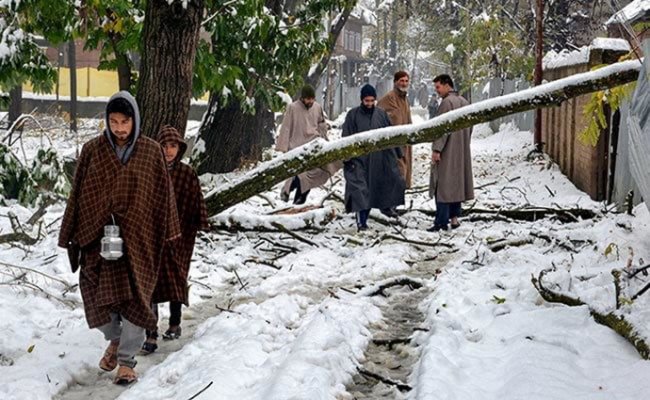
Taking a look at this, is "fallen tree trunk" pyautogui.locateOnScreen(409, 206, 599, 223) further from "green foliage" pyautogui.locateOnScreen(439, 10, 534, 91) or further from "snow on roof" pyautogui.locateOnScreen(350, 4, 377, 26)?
"snow on roof" pyautogui.locateOnScreen(350, 4, 377, 26)

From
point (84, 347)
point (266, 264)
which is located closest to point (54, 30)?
point (266, 264)

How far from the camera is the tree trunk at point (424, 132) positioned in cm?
668

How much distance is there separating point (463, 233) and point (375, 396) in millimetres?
5613

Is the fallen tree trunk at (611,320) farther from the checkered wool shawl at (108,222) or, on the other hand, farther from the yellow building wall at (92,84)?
the yellow building wall at (92,84)

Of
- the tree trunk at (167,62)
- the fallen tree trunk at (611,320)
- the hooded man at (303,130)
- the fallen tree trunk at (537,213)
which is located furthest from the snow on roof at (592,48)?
the fallen tree trunk at (611,320)

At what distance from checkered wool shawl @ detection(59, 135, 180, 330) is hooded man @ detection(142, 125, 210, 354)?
1.87 feet

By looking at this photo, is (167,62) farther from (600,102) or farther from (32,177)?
(600,102)

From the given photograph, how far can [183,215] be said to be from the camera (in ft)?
19.3

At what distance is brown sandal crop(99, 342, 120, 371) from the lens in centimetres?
502

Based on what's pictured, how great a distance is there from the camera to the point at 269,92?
42.5 ft

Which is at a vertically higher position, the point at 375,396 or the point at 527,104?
the point at 527,104

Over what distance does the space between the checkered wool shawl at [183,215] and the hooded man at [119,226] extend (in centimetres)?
60

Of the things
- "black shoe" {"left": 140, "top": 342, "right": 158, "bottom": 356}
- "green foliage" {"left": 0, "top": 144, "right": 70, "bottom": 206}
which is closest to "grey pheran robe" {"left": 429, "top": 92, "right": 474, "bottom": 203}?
"green foliage" {"left": 0, "top": 144, "right": 70, "bottom": 206}

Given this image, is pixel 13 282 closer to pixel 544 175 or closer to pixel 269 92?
pixel 269 92
